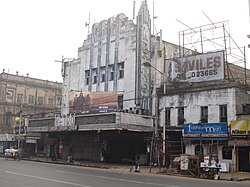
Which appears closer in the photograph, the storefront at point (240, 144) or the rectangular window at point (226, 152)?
the storefront at point (240, 144)

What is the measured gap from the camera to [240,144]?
25609 mm

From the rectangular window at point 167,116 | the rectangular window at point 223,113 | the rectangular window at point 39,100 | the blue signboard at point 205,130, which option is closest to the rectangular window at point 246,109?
the rectangular window at point 223,113

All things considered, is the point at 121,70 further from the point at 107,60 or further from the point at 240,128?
the point at 240,128

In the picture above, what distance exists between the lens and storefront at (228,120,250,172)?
83.0 feet

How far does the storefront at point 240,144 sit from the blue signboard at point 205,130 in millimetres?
715

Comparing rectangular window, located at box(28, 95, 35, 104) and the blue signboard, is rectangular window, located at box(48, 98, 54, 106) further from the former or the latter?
the blue signboard

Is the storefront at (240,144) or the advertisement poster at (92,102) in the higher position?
the advertisement poster at (92,102)

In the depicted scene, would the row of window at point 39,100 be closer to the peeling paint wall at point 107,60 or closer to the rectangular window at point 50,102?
the rectangular window at point 50,102

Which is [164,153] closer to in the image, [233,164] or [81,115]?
[233,164]

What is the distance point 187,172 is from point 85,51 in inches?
855

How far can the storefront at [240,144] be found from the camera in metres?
25.3

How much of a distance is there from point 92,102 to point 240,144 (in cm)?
1645

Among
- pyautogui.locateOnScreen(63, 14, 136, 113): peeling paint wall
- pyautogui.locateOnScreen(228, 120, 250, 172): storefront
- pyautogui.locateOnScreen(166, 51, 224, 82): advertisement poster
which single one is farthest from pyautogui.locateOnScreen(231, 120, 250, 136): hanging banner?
pyautogui.locateOnScreen(63, 14, 136, 113): peeling paint wall

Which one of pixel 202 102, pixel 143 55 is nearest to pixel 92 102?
pixel 143 55
